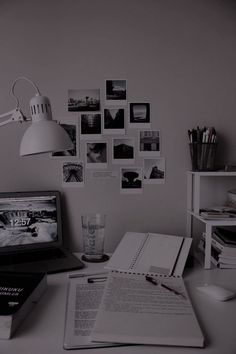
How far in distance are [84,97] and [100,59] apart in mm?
174

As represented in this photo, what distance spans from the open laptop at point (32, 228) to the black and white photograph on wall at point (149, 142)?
41 cm

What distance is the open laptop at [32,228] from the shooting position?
1.27m

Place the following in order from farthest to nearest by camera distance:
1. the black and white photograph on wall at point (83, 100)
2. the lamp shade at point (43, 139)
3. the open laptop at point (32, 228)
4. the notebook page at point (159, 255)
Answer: the black and white photograph on wall at point (83, 100) → the open laptop at point (32, 228) → the notebook page at point (159, 255) → the lamp shade at point (43, 139)

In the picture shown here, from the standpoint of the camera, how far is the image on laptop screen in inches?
50.9

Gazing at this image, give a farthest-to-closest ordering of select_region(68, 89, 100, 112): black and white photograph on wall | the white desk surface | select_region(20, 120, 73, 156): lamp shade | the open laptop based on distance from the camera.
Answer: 1. select_region(68, 89, 100, 112): black and white photograph on wall
2. the open laptop
3. select_region(20, 120, 73, 156): lamp shade
4. the white desk surface

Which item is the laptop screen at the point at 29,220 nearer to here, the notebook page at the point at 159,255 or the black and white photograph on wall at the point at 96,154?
the black and white photograph on wall at the point at 96,154

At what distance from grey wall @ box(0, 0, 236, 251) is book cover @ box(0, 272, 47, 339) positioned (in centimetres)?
49

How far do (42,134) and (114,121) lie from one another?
0.53 metres

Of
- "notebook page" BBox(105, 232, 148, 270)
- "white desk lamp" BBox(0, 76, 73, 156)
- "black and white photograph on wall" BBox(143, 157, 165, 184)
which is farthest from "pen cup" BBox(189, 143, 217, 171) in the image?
"white desk lamp" BBox(0, 76, 73, 156)

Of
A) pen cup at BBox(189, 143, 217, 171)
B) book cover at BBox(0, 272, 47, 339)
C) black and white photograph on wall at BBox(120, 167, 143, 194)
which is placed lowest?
book cover at BBox(0, 272, 47, 339)

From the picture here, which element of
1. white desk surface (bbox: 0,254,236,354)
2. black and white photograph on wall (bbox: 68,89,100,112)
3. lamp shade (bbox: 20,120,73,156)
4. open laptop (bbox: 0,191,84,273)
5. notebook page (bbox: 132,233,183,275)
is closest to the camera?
white desk surface (bbox: 0,254,236,354)

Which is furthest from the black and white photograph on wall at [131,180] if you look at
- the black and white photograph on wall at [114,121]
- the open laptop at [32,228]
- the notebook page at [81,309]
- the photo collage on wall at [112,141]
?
the notebook page at [81,309]

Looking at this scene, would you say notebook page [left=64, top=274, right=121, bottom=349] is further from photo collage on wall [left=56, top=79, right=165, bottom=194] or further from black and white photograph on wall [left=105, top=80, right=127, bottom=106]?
black and white photograph on wall [left=105, top=80, right=127, bottom=106]

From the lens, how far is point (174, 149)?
141 cm
